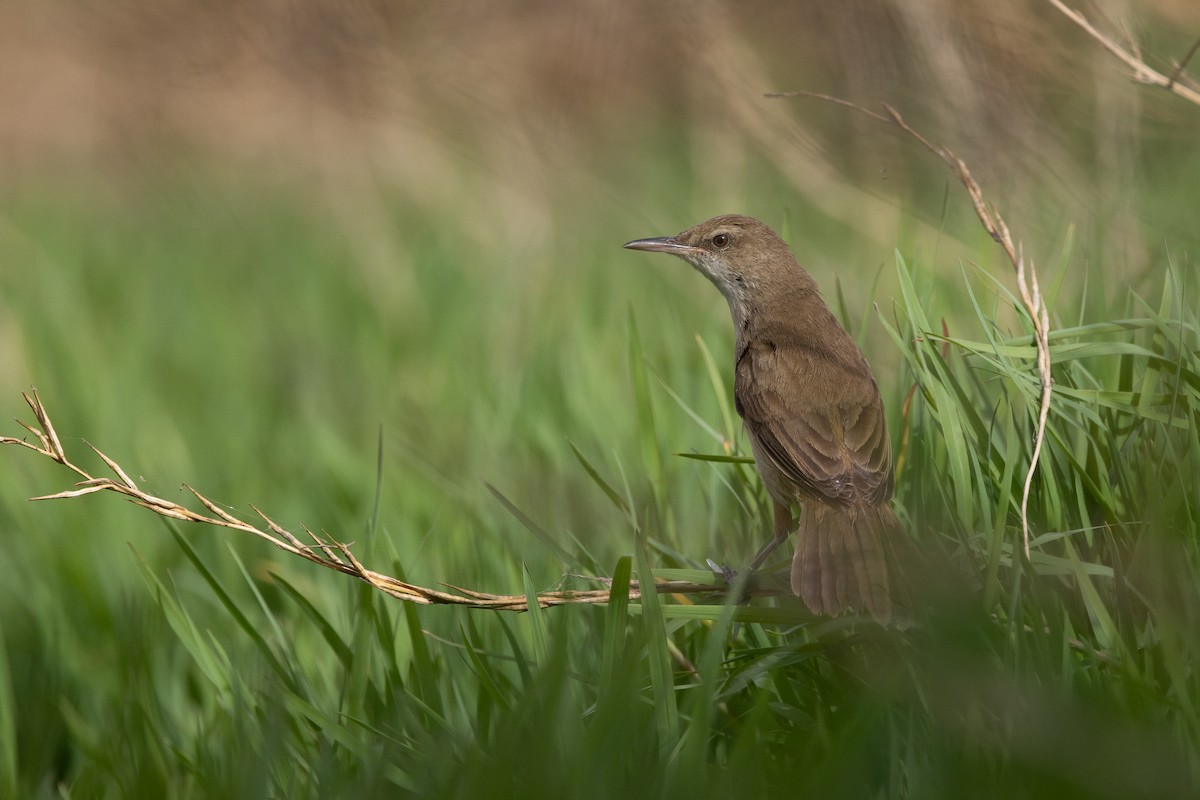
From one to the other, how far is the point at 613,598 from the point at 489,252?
18.6 feet

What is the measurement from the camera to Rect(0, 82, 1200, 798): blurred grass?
2.08 metres

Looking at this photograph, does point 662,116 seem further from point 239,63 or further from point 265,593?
point 265,593

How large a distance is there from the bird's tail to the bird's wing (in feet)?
0.19

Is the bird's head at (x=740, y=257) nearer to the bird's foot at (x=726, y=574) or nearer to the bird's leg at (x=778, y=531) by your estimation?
the bird's leg at (x=778, y=531)

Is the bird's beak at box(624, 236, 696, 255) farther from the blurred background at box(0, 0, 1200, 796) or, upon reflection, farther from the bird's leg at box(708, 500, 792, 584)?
the bird's leg at box(708, 500, 792, 584)

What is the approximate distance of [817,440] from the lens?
3.08 metres

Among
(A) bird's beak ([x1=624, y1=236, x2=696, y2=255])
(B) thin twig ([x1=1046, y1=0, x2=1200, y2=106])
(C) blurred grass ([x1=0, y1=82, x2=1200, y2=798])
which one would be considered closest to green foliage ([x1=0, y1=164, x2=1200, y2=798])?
(C) blurred grass ([x1=0, y1=82, x2=1200, y2=798])

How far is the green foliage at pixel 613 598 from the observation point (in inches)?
81.4

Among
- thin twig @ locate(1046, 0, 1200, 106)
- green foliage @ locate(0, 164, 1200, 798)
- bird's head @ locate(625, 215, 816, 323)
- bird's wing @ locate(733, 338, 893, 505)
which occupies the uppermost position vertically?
thin twig @ locate(1046, 0, 1200, 106)

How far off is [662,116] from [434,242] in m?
1.75

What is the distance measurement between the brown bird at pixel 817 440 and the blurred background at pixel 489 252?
0.58 feet

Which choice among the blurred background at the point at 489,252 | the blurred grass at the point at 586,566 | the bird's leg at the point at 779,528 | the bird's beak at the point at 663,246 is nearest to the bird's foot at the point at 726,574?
the blurred grass at the point at 586,566

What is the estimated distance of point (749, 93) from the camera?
3926 mm

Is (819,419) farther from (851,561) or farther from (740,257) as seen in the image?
(740,257)
